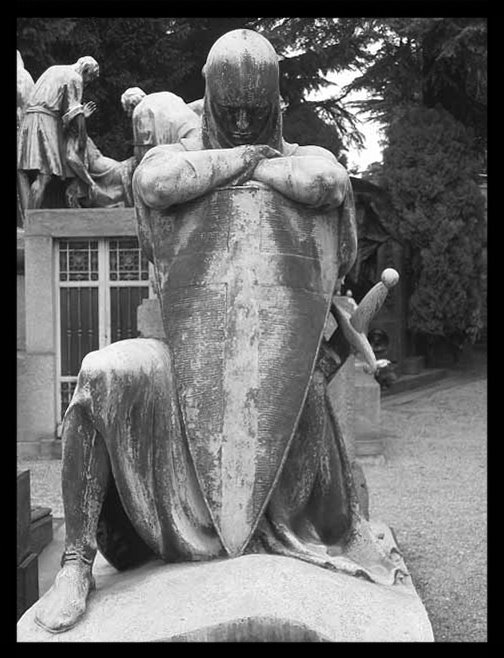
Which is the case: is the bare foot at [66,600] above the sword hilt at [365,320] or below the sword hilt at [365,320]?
below

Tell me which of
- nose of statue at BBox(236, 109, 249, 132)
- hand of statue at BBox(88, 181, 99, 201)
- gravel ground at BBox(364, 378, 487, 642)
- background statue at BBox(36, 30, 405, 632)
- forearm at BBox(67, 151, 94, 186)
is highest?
forearm at BBox(67, 151, 94, 186)

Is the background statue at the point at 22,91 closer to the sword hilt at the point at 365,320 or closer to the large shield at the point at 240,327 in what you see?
the large shield at the point at 240,327

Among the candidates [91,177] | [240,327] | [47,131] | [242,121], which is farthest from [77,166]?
[240,327]

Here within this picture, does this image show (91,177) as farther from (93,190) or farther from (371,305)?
(371,305)

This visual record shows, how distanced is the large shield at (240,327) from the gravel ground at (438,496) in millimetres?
1513

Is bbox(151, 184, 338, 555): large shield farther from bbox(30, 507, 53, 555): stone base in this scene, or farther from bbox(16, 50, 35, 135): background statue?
bbox(16, 50, 35, 135): background statue

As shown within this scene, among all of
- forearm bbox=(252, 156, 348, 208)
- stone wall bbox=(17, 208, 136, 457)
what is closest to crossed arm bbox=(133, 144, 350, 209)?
forearm bbox=(252, 156, 348, 208)

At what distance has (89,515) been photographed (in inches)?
109

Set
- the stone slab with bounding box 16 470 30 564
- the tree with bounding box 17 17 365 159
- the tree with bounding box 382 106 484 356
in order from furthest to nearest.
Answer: the tree with bounding box 17 17 365 159 < the tree with bounding box 382 106 484 356 < the stone slab with bounding box 16 470 30 564

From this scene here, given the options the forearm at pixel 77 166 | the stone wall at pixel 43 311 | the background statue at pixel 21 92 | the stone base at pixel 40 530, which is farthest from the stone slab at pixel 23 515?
the background statue at pixel 21 92

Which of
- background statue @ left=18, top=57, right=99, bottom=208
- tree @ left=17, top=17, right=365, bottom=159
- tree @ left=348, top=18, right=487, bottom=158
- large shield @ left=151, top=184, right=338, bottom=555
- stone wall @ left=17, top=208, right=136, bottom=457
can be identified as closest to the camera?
large shield @ left=151, top=184, right=338, bottom=555

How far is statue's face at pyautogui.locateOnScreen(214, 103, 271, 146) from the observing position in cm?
296

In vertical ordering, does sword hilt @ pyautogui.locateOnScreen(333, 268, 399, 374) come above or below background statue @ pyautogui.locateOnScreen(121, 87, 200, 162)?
below

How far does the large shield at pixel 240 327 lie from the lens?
109 inches
